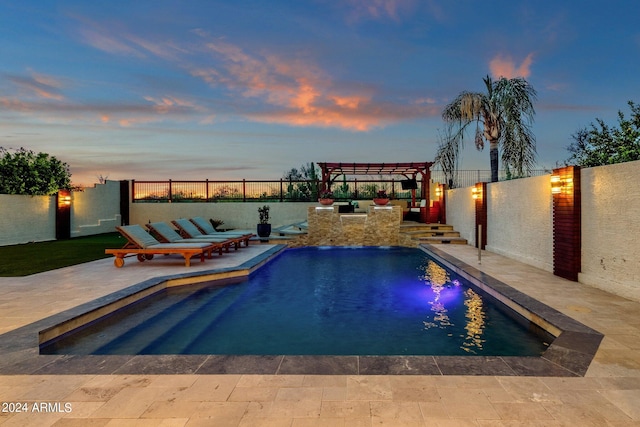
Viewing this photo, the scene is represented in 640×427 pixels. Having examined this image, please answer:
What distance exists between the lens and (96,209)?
690 inches

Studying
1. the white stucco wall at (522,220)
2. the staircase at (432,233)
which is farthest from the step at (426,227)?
the white stucco wall at (522,220)

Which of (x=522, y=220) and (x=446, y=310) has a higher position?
(x=522, y=220)

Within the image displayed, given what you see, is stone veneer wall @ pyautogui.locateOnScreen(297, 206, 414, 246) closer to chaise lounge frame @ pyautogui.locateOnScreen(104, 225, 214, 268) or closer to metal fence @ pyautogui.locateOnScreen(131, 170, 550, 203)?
metal fence @ pyautogui.locateOnScreen(131, 170, 550, 203)

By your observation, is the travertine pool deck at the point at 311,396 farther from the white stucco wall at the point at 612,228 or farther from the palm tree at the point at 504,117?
the palm tree at the point at 504,117

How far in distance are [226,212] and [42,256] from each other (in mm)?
9688

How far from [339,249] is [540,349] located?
32.9 ft

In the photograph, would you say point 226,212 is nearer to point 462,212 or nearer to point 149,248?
point 149,248

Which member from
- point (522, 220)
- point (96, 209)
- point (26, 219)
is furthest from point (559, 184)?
point (96, 209)

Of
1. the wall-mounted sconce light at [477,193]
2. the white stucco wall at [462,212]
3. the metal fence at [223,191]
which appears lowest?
the white stucco wall at [462,212]

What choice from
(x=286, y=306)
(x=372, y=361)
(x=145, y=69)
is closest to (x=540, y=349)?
(x=372, y=361)

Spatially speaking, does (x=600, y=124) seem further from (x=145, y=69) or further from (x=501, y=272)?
(x=145, y=69)

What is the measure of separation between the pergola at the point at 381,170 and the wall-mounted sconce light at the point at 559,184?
948 centimetres

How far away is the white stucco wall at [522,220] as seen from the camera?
8.12 metres

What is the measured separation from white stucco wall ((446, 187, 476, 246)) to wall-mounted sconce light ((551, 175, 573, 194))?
5.33 m
